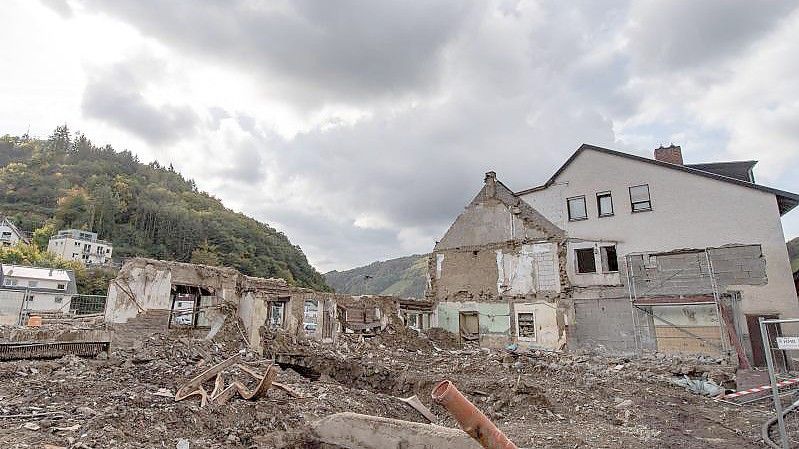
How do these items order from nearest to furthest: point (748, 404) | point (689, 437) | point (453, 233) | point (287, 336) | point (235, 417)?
1. point (235, 417)
2. point (689, 437)
3. point (748, 404)
4. point (287, 336)
5. point (453, 233)

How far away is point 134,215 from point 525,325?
83.8m

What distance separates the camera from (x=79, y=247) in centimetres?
7150

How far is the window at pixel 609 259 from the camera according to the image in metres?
18.5

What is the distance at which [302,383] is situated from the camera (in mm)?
10266

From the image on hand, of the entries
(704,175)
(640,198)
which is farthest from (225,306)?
(704,175)

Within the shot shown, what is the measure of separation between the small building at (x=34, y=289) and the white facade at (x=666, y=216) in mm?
32237

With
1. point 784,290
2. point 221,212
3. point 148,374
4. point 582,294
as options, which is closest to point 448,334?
point 582,294

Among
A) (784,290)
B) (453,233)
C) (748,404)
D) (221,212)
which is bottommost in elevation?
(748,404)

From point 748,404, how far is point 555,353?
8.38m

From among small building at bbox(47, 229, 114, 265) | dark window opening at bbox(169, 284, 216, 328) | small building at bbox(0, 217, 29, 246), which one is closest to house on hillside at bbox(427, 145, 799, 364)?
dark window opening at bbox(169, 284, 216, 328)

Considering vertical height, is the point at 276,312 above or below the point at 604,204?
below

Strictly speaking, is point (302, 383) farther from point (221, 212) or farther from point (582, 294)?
point (221, 212)

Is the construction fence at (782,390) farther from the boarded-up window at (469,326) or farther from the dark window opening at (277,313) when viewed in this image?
the dark window opening at (277,313)

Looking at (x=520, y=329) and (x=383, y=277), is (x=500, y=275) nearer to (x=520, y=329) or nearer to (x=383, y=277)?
(x=520, y=329)
